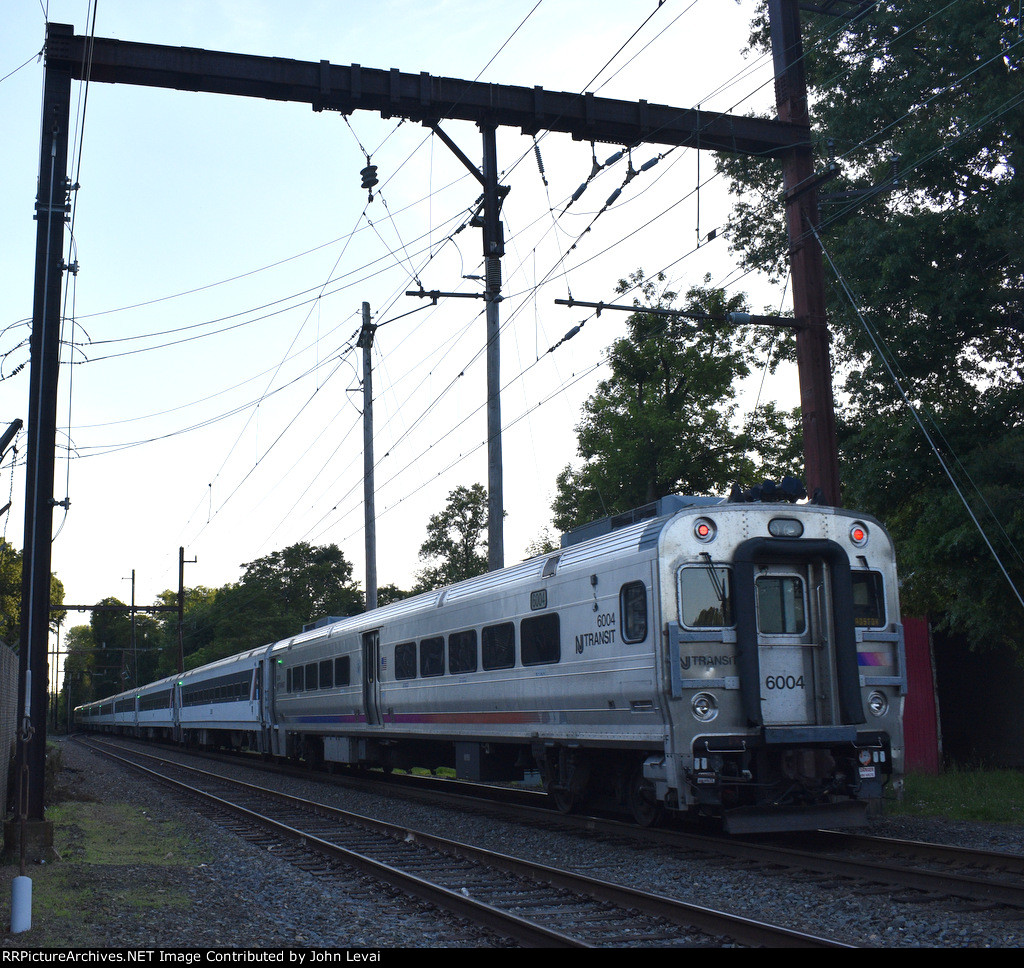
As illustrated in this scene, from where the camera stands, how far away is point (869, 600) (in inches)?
440

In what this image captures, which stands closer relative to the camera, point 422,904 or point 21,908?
point 21,908

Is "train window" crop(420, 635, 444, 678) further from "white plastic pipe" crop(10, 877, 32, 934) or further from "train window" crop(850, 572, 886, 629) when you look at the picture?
"white plastic pipe" crop(10, 877, 32, 934)

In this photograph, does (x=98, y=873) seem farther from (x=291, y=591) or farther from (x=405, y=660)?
(x=291, y=591)

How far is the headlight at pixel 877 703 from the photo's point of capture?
10.8 meters

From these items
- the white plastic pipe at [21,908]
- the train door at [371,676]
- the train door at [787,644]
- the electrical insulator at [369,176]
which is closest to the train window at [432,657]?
the train door at [371,676]

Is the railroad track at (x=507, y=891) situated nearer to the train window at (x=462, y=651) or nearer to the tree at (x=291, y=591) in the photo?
the train window at (x=462, y=651)

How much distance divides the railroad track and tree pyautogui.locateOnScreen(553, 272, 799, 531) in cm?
2400

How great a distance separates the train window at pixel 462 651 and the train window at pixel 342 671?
5366 millimetres

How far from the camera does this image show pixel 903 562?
16.1 meters

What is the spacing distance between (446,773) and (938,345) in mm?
15137

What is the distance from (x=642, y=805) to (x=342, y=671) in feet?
34.2

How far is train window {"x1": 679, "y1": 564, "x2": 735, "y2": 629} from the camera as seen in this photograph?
1034 cm

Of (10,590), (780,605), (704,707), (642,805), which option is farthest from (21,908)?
(10,590)
